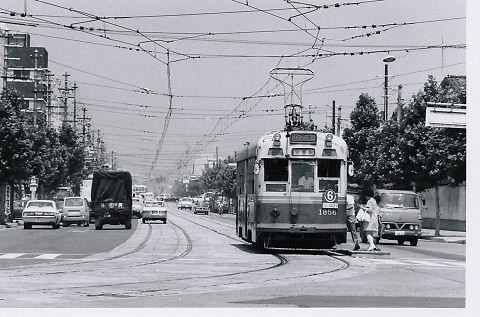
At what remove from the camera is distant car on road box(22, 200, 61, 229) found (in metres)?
51.3

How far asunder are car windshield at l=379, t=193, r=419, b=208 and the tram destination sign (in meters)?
11.0

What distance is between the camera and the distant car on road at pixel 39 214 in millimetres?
51312

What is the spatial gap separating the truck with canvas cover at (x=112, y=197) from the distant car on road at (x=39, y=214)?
7.08 feet

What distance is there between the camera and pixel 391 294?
51.0 ft

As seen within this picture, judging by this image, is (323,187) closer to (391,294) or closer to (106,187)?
(391,294)

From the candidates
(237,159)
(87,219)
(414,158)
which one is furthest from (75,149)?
(237,159)

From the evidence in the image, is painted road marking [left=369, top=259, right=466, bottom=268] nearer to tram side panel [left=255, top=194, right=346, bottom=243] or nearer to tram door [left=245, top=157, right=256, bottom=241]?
tram side panel [left=255, top=194, right=346, bottom=243]

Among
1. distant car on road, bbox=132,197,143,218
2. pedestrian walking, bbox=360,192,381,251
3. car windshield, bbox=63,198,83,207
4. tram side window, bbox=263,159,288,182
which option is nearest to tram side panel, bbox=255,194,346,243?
tram side window, bbox=263,159,288,182

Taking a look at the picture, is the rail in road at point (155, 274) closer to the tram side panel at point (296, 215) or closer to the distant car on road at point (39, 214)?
the tram side panel at point (296, 215)

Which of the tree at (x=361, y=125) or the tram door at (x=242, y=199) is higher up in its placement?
the tree at (x=361, y=125)

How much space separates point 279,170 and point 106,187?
2906 centimetres

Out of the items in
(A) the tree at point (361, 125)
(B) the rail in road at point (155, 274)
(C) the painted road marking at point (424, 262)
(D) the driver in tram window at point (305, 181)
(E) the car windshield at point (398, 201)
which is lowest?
(C) the painted road marking at point (424, 262)

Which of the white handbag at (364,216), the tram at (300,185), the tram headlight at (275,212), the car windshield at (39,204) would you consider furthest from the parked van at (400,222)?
the car windshield at (39,204)

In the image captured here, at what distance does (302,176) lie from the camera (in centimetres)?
2667
